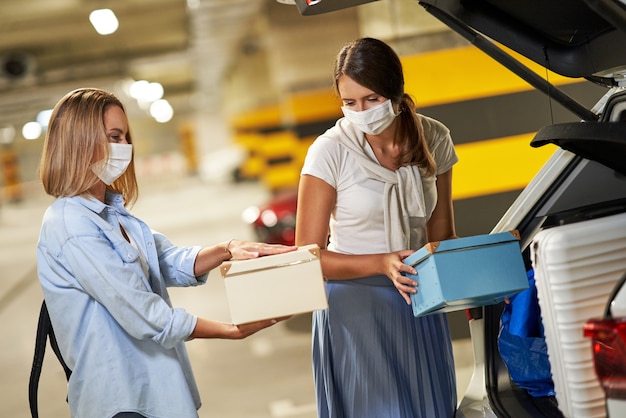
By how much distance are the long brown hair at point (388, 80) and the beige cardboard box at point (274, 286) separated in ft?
1.85

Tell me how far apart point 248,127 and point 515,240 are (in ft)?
88.1

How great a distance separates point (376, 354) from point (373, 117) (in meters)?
0.68

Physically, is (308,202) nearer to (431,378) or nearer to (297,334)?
(431,378)

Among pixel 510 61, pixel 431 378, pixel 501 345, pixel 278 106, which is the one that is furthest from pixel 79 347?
pixel 278 106

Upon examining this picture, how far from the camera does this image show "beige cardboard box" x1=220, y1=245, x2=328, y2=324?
2066 millimetres

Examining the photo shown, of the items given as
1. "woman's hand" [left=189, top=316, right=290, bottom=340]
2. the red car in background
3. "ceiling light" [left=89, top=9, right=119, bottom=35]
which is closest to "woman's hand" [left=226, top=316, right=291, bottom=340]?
"woman's hand" [left=189, top=316, right=290, bottom=340]

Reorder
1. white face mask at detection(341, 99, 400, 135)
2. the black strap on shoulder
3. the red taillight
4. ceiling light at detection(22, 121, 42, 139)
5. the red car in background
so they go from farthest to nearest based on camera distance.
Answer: ceiling light at detection(22, 121, 42, 139) → the red car in background → white face mask at detection(341, 99, 400, 135) → the black strap on shoulder → the red taillight

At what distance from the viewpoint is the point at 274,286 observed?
2.07 meters

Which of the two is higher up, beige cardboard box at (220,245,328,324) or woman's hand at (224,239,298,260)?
woman's hand at (224,239,298,260)

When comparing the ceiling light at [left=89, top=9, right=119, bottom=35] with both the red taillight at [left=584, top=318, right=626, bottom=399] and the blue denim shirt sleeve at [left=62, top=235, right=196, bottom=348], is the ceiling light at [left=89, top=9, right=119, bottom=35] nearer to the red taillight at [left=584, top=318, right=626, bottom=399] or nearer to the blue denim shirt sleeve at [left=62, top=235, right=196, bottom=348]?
the blue denim shirt sleeve at [left=62, top=235, right=196, bottom=348]

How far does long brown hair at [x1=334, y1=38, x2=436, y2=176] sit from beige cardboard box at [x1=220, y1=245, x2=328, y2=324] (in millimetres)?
564

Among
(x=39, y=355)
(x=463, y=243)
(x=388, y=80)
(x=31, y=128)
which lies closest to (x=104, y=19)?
(x=388, y=80)

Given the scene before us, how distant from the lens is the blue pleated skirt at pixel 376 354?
244cm

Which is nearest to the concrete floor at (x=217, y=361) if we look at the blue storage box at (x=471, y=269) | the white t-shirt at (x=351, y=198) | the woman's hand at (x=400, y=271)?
the white t-shirt at (x=351, y=198)
